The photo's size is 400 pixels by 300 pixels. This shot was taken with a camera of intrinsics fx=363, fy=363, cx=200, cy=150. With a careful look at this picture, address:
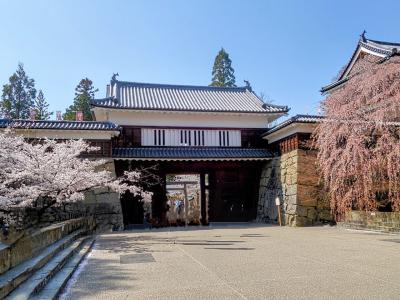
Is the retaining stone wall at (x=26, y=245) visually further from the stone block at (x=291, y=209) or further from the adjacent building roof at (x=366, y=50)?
the adjacent building roof at (x=366, y=50)

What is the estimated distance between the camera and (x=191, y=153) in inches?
752

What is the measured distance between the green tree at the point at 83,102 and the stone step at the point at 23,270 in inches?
1404

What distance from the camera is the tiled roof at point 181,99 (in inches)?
801

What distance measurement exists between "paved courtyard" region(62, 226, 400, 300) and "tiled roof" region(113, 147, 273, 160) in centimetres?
846

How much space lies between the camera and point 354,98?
48.6 ft

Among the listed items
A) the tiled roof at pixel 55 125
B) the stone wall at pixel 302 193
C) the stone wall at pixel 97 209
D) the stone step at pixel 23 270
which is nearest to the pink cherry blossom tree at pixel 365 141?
the stone wall at pixel 302 193

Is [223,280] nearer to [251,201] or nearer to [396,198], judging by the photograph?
[396,198]

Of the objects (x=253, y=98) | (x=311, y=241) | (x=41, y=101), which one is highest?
(x=41, y=101)

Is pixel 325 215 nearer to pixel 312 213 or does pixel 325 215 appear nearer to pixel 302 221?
pixel 312 213

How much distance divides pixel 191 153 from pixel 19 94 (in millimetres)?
36879

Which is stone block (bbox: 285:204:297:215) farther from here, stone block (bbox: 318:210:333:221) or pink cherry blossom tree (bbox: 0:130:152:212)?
pink cherry blossom tree (bbox: 0:130:152:212)

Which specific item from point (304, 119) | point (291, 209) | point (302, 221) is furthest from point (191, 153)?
point (302, 221)

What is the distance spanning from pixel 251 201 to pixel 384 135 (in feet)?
31.4

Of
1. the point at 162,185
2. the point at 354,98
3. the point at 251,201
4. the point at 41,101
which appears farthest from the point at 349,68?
the point at 41,101
